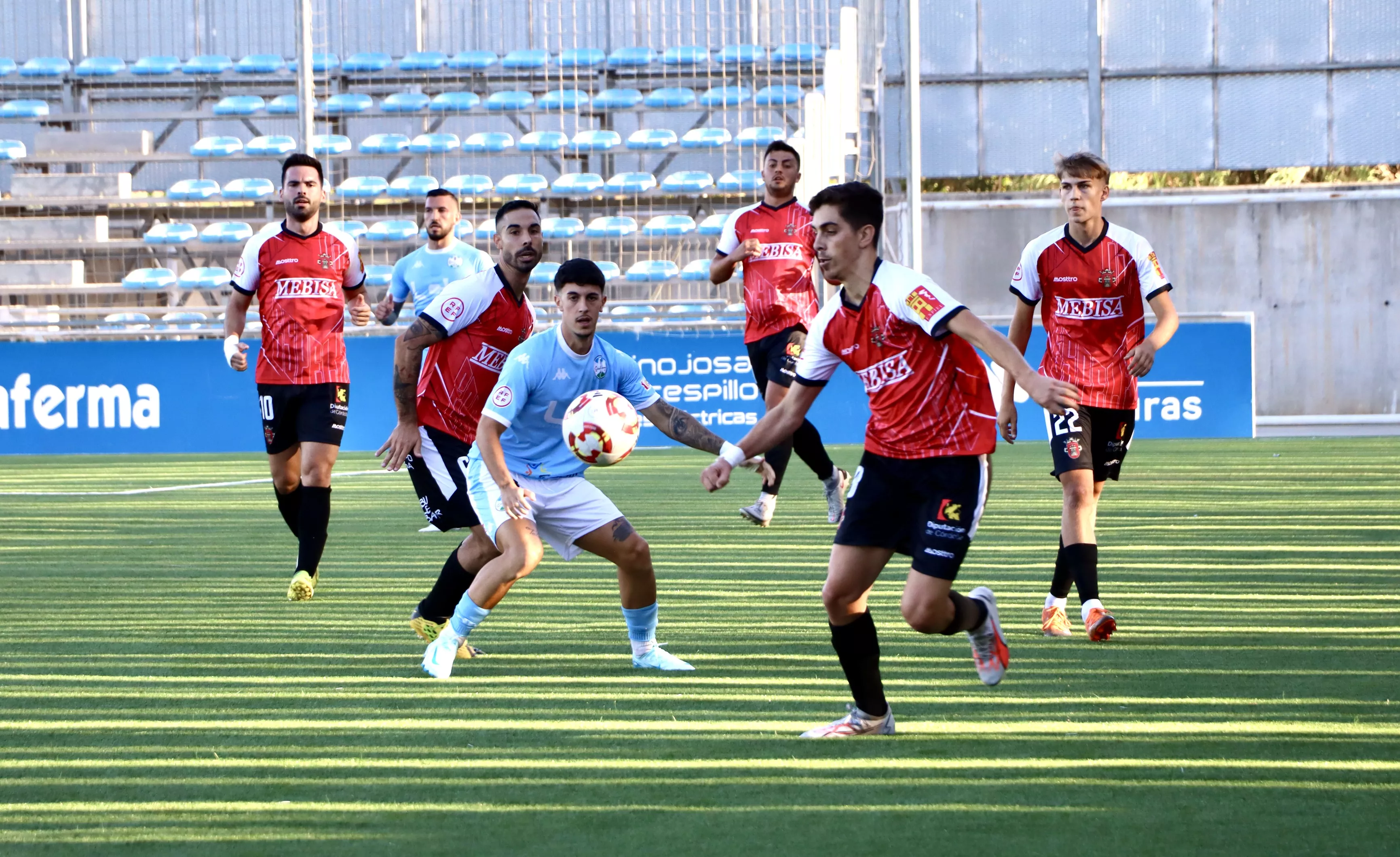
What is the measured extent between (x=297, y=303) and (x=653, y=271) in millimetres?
13337

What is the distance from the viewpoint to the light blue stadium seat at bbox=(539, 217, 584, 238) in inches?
875

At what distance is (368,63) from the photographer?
25.7m

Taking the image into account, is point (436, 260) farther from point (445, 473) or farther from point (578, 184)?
point (578, 184)

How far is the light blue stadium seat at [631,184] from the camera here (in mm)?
22547

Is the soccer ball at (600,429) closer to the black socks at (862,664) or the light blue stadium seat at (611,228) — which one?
the black socks at (862,664)

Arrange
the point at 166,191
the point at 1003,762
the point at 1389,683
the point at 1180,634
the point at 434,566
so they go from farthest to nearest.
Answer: the point at 166,191, the point at 434,566, the point at 1180,634, the point at 1389,683, the point at 1003,762

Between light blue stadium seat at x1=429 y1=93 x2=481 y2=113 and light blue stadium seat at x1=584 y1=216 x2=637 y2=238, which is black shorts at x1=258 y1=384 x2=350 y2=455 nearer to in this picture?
light blue stadium seat at x1=584 y1=216 x2=637 y2=238

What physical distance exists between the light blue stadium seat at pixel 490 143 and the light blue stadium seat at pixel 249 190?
3.18 meters

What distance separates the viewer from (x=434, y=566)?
8.59 metres

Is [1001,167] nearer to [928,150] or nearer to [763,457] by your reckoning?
[928,150]

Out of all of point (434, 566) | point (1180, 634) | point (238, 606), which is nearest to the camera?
point (1180, 634)

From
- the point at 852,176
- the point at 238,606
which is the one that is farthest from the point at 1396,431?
the point at 238,606

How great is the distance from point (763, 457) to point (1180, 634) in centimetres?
199

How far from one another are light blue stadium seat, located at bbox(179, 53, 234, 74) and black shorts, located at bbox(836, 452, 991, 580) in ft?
78.5
